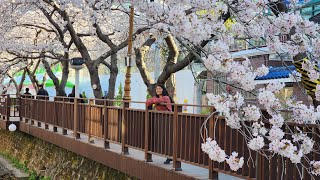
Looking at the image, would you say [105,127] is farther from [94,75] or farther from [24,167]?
[24,167]

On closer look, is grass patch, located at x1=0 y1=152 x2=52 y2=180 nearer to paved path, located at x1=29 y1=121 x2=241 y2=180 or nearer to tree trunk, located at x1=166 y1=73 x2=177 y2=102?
tree trunk, located at x1=166 y1=73 x2=177 y2=102

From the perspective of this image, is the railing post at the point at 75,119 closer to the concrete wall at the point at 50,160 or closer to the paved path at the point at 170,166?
the paved path at the point at 170,166

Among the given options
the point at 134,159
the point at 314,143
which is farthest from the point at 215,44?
the point at 134,159

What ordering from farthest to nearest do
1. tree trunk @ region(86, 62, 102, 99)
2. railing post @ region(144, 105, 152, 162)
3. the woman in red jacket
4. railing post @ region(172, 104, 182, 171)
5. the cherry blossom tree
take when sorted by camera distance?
tree trunk @ region(86, 62, 102, 99) → railing post @ region(144, 105, 152, 162) → the woman in red jacket → railing post @ region(172, 104, 182, 171) → the cherry blossom tree

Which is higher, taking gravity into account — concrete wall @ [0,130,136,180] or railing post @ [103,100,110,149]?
railing post @ [103,100,110,149]

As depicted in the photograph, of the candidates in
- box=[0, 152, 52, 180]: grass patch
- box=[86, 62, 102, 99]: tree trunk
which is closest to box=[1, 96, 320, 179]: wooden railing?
box=[86, 62, 102, 99]: tree trunk

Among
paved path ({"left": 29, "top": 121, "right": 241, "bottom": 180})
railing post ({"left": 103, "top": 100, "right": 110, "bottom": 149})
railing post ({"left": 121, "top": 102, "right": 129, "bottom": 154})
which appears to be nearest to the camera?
paved path ({"left": 29, "top": 121, "right": 241, "bottom": 180})

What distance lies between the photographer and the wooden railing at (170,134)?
5.80 metres

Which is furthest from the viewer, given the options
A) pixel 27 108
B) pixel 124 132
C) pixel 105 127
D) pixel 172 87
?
pixel 27 108

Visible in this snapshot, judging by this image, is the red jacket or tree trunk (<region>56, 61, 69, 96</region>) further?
tree trunk (<region>56, 61, 69, 96</region>)

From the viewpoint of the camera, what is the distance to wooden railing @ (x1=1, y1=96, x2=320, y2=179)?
580 cm

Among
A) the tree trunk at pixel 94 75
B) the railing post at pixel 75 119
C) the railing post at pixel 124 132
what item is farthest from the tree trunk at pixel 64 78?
the railing post at pixel 124 132

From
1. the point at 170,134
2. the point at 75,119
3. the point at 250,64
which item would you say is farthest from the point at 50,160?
the point at 250,64

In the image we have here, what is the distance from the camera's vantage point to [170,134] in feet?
26.8
